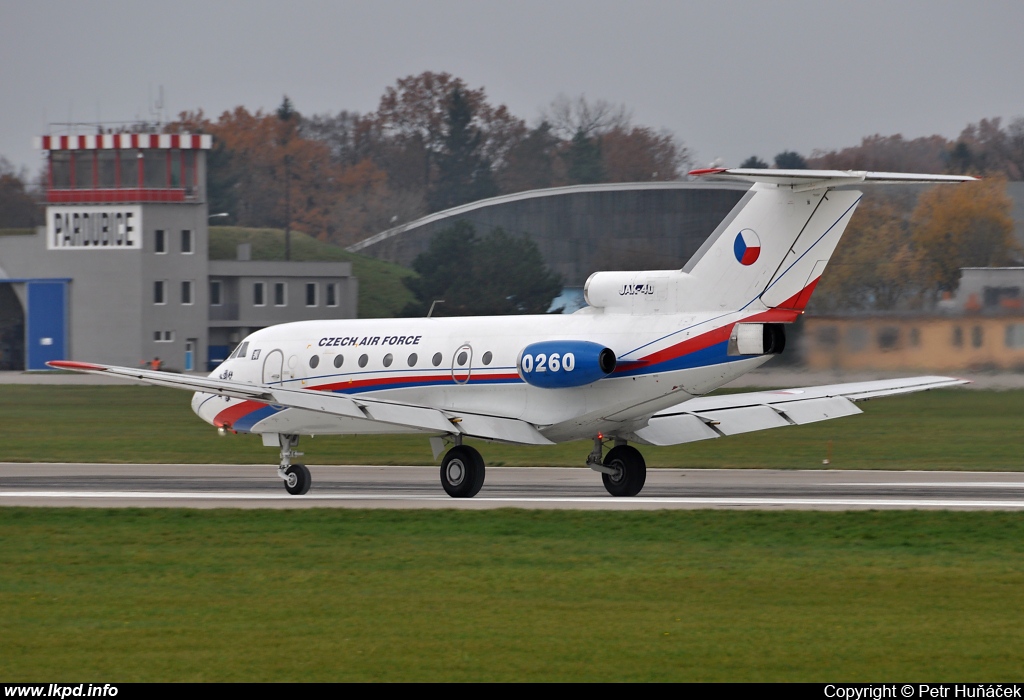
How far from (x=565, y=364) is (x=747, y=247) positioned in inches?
144

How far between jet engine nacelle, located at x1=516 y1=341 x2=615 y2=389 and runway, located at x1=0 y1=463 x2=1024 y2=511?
212cm

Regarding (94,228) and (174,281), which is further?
(174,281)

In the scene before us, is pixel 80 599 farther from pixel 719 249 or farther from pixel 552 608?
pixel 719 249

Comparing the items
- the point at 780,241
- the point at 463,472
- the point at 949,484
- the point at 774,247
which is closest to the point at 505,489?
the point at 463,472

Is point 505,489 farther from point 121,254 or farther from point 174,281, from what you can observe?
point 121,254

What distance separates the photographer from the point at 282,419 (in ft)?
87.3

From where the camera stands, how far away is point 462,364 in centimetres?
2466

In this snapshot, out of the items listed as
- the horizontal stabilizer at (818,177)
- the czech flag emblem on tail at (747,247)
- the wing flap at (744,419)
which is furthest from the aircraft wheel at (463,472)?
the horizontal stabilizer at (818,177)

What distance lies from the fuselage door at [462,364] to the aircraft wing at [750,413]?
132 inches

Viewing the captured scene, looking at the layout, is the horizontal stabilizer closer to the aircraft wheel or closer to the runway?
the runway

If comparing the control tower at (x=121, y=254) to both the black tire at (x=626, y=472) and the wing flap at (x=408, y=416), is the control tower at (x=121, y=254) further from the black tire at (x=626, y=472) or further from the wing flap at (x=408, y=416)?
the black tire at (x=626, y=472)

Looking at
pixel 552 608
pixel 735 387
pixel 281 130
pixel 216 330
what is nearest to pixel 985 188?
pixel 735 387

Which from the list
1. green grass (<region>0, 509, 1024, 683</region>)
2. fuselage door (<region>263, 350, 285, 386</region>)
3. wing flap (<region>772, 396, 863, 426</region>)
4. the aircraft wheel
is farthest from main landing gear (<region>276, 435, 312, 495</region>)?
wing flap (<region>772, 396, 863, 426</region>)

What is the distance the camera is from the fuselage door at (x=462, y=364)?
80.6 feet
